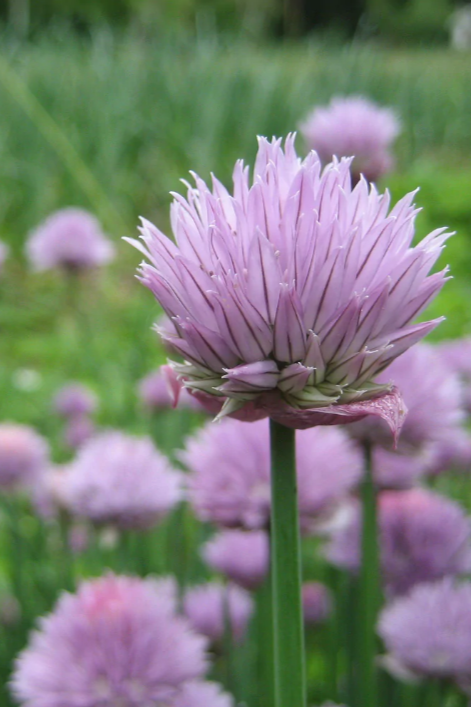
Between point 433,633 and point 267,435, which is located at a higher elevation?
point 267,435

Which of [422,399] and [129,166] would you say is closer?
[422,399]

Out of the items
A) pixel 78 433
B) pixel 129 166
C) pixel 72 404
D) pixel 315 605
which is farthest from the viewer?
pixel 129 166

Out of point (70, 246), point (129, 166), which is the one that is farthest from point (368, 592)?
point (129, 166)

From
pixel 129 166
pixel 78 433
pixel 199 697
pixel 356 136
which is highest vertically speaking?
pixel 129 166

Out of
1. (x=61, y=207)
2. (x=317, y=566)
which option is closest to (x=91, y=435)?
(x=317, y=566)

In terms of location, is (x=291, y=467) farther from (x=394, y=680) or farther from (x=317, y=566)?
(x=317, y=566)

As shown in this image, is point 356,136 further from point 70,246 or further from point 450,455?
point 70,246
